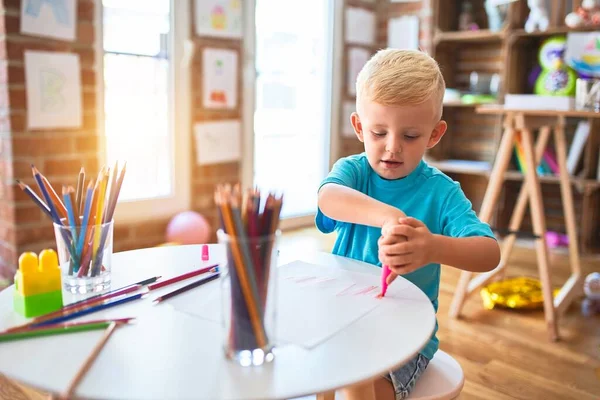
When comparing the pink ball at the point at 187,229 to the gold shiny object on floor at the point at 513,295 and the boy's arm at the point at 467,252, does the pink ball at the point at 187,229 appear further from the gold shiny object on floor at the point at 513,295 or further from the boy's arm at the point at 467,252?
the boy's arm at the point at 467,252

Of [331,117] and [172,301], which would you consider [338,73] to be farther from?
[172,301]

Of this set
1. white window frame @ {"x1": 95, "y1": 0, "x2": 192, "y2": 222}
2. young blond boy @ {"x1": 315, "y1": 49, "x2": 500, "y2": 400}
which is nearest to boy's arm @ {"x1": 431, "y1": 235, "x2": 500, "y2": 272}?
young blond boy @ {"x1": 315, "y1": 49, "x2": 500, "y2": 400}

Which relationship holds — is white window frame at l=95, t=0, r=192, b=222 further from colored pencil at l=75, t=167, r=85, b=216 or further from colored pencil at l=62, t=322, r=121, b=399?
colored pencil at l=62, t=322, r=121, b=399

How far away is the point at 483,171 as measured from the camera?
3455mm

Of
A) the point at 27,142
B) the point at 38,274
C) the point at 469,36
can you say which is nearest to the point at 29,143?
the point at 27,142

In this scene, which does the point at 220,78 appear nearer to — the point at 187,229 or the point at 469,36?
the point at 187,229

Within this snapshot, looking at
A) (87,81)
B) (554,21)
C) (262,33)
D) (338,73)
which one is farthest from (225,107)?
(554,21)

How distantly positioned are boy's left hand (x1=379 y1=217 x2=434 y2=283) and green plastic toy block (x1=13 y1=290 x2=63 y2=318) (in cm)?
45

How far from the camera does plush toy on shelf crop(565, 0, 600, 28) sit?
305 cm

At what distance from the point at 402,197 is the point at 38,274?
0.69m

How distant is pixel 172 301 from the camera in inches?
31.0

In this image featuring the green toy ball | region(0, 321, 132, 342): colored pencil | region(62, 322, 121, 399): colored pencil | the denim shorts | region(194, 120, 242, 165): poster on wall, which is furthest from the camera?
the green toy ball

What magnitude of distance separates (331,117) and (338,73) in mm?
306

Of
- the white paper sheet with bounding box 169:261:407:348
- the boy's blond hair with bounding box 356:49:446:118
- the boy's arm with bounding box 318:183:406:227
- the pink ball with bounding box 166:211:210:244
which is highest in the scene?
the boy's blond hair with bounding box 356:49:446:118
